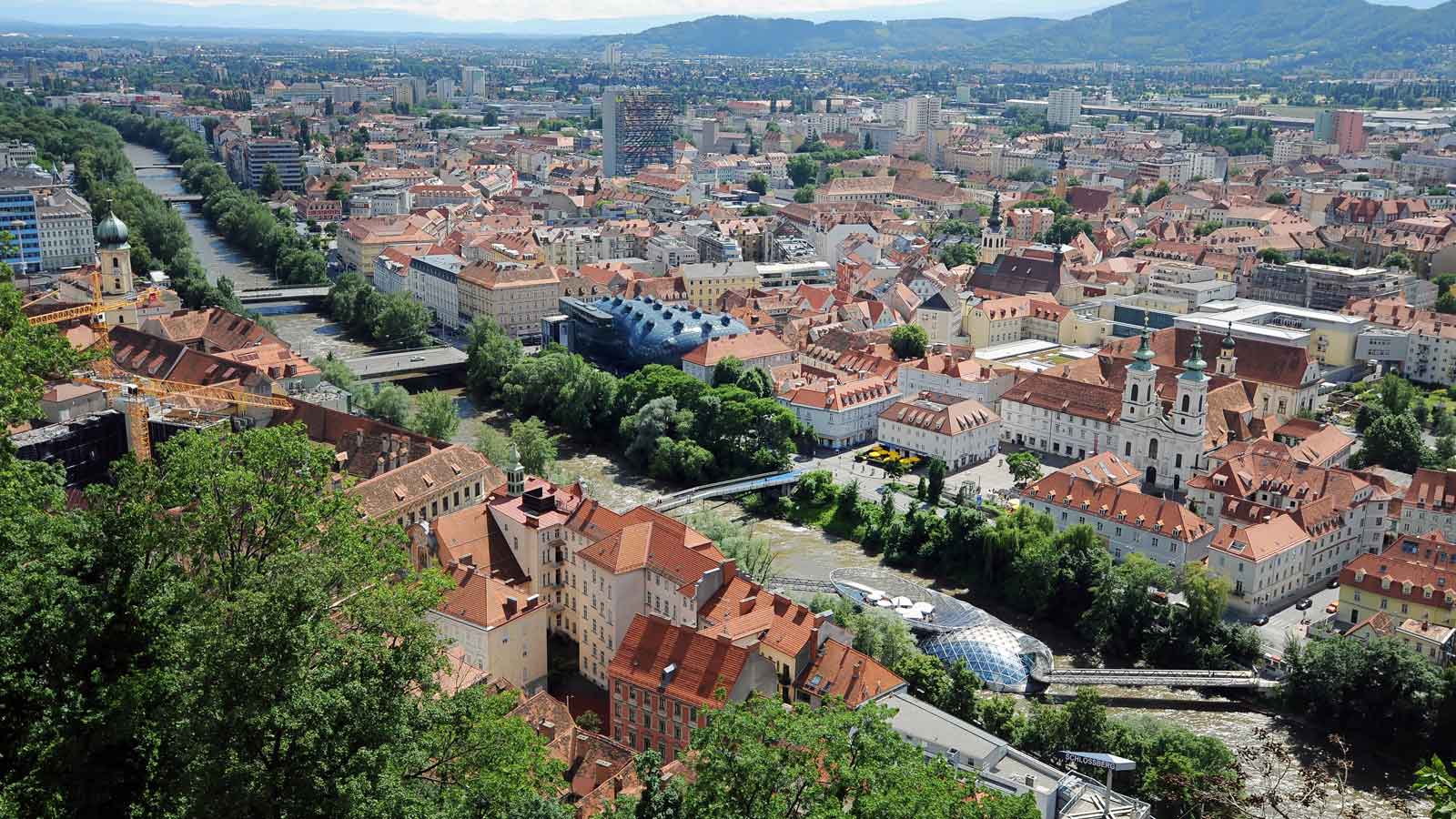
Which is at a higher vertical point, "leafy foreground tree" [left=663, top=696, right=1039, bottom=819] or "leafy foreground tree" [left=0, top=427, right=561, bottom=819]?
"leafy foreground tree" [left=0, top=427, right=561, bottom=819]

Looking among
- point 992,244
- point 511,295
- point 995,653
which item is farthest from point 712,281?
point 995,653

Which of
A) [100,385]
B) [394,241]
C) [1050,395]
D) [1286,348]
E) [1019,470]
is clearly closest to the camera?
[100,385]

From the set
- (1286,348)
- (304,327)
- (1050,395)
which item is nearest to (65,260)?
(304,327)

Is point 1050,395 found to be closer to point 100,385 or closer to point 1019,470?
point 1019,470

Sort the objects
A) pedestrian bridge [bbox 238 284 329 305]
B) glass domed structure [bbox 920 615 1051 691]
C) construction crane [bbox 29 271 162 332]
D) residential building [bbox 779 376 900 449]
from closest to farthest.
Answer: glass domed structure [bbox 920 615 1051 691] < construction crane [bbox 29 271 162 332] < residential building [bbox 779 376 900 449] < pedestrian bridge [bbox 238 284 329 305]

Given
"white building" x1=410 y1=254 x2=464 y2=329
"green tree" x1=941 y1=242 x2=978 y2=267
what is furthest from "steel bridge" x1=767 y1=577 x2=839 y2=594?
"green tree" x1=941 y1=242 x2=978 y2=267

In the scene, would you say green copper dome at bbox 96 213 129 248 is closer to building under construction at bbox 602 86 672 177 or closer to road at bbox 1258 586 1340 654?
road at bbox 1258 586 1340 654

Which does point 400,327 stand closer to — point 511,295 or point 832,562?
point 511,295
